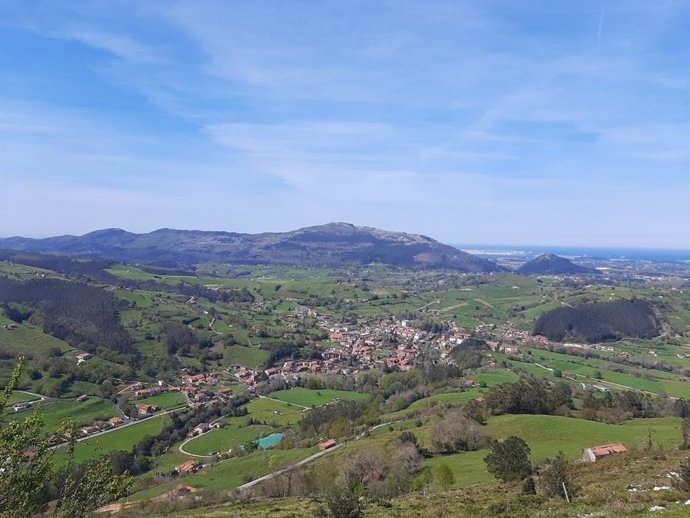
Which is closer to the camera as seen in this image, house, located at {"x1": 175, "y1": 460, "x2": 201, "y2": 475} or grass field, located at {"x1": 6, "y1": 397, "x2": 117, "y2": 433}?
house, located at {"x1": 175, "y1": 460, "x2": 201, "y2": 475}

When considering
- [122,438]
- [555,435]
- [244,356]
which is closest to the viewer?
[555,435]

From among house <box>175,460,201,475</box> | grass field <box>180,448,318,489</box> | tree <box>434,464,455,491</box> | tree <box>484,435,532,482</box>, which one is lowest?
house <box>175,460,201,475</box>

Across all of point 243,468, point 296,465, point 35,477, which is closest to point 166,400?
point 243,468

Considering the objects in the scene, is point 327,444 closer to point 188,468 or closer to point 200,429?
point 188,468

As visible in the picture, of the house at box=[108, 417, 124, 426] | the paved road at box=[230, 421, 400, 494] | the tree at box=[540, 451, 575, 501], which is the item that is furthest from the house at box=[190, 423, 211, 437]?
the tree at box=[540, 451, 575, 501]

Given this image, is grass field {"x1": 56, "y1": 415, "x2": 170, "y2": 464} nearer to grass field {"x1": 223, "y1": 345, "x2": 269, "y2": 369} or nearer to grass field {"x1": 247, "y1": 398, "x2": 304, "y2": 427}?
grass field {"x1": 247, "y1": 398, "x2": 304, "y2": 427}

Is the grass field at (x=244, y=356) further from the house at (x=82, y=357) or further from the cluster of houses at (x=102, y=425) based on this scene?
the cluster of houses at (x=102, y=425)

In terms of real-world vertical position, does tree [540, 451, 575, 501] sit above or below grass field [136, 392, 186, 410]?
above
